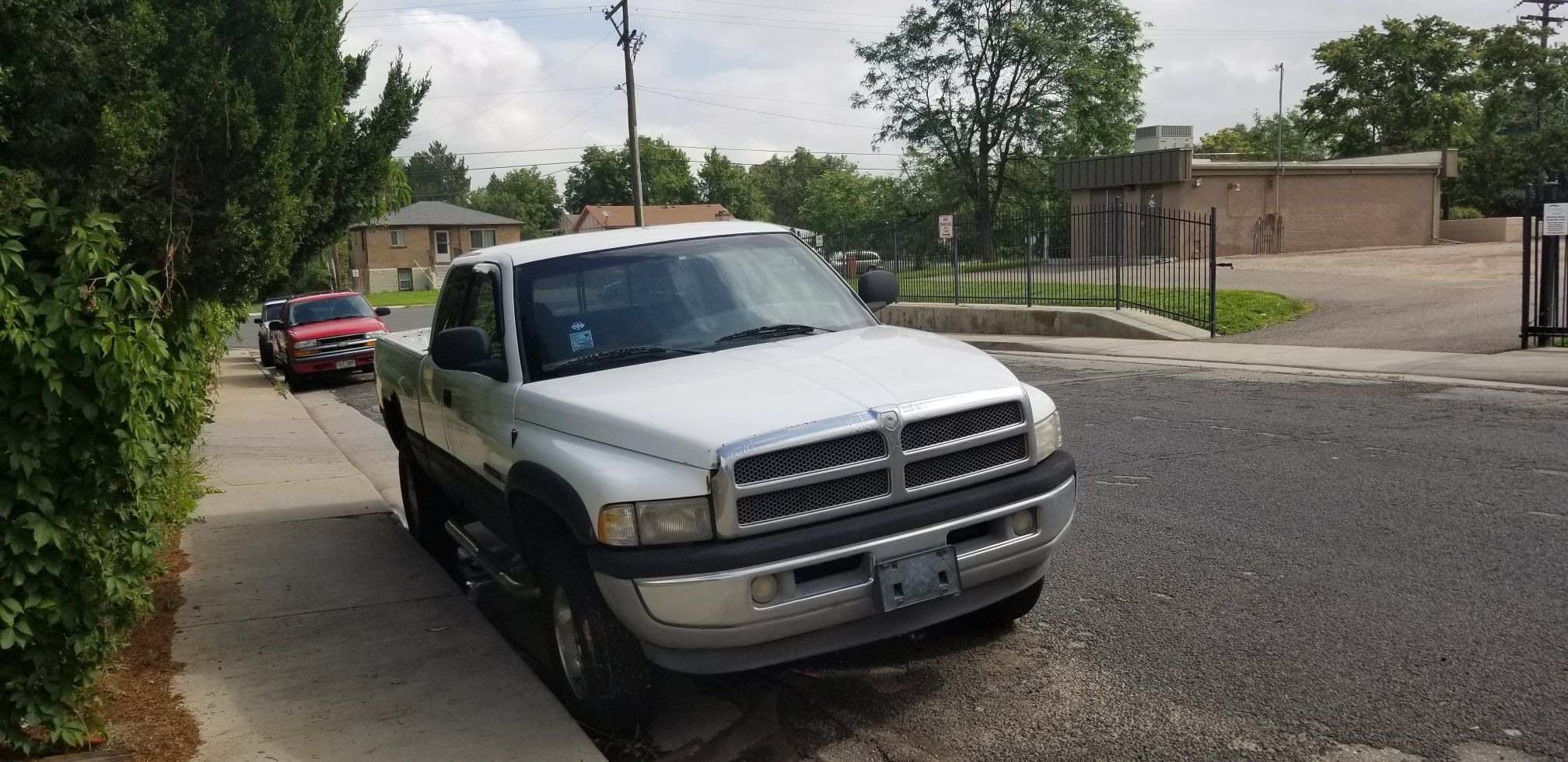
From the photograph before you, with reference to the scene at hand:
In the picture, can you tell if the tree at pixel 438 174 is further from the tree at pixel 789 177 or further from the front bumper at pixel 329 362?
the front bumper at pixel 329 362

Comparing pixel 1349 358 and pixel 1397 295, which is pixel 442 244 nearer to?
pixel 1397 295

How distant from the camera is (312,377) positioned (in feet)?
73.2

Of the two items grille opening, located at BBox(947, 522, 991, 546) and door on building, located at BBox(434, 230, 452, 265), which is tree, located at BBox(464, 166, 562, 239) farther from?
grille opening, located at BBox(947, 522, 991, 546)

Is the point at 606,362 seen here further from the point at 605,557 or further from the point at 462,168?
the point at 462,168

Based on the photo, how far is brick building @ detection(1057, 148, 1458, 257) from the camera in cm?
3741

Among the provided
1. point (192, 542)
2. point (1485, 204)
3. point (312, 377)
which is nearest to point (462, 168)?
point (1485, 204)

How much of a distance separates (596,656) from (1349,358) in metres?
13.0

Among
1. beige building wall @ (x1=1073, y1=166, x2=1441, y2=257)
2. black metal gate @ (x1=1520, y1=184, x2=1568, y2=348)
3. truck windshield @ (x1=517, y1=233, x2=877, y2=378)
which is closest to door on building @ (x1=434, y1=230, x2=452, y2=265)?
beige building wall @ (x1=1073, y1=166, x2=1441, y2=257)

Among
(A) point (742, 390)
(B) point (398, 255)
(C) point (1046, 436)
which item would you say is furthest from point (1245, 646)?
(B) point (398, 255)

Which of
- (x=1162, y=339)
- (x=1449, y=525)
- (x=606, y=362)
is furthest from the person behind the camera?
(x=1162, y=339)

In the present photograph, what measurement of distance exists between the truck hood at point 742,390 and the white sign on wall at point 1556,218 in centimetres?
1101

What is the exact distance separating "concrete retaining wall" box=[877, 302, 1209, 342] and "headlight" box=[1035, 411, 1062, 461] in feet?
50.2

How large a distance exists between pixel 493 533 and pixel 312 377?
58.3 feet

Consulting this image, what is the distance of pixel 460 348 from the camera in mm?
5250
